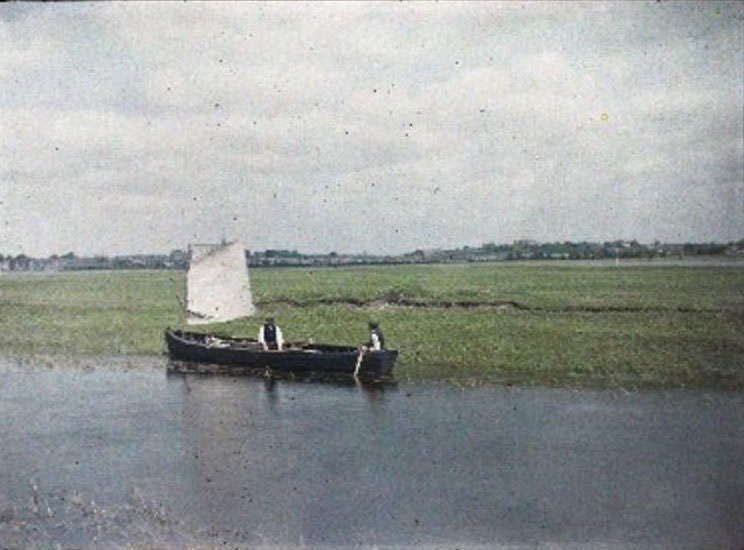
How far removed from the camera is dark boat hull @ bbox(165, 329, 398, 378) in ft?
77.7

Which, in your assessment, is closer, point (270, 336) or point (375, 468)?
point (375, 468)

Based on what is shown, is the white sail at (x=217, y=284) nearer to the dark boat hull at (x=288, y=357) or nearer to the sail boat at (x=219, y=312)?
the sail boat at (x=219, y=312)

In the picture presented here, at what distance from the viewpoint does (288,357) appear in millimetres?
24438

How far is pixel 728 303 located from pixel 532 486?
2517 centimetres

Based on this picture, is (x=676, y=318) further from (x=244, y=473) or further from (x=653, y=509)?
(x=244, y=473)

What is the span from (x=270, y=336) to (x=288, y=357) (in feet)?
5.72

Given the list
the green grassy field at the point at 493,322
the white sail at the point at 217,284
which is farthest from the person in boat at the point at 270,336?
the green grassy field at the point at 493,322

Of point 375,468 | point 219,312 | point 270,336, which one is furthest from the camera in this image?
point 219,312

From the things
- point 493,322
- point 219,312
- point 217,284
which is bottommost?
point 493,322

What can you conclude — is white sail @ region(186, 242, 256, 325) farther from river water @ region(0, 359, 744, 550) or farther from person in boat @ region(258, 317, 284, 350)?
river water @ region(0, 359, 744, 550)

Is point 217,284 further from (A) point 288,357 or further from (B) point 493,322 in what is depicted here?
(B) point 493,322

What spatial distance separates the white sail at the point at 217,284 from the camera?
27109 millimetres

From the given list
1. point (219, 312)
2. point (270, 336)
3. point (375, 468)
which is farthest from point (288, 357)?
point (375, 468)

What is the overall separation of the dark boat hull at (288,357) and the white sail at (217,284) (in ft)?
3.72
